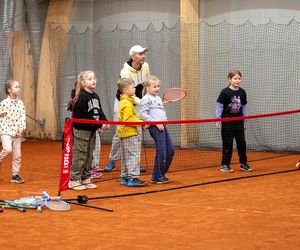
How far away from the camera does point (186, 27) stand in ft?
49.1

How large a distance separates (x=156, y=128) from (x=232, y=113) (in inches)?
69.2

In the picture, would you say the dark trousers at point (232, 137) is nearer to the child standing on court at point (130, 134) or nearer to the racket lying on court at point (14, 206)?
the child standing on court at point (130, 134)

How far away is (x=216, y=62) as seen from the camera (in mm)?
14883

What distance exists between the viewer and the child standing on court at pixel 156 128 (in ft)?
33.5

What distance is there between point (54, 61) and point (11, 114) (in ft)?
20.7

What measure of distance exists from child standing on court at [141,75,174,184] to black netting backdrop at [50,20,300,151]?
4580mm

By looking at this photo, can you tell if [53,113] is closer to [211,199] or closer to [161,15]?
[161,15]

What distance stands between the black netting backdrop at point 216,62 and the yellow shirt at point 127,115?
5.09 m

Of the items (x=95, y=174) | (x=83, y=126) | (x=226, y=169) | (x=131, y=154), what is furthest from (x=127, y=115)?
(x=226, y=169)

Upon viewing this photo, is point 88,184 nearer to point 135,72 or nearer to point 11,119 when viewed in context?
point 11,119

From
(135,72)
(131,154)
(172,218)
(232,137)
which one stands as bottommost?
(172,218)

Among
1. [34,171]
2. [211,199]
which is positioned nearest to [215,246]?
[211,199]

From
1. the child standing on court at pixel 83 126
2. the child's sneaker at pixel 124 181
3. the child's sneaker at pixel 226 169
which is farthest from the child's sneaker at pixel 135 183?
the child's sneaker at pixel 226 169

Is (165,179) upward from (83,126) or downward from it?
downward
